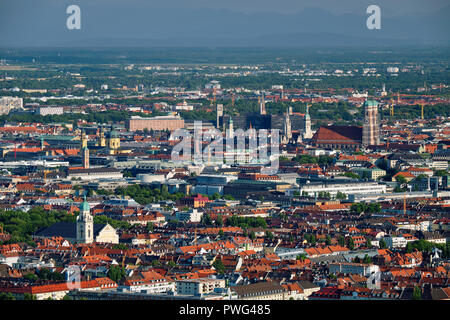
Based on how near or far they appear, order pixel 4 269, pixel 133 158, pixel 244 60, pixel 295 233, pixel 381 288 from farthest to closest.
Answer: pixel 244 60
pixel 133 158
pixel 295 233
pixel 4 269
pixel 381 288

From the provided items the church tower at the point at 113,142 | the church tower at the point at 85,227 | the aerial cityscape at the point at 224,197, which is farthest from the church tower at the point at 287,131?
the church tower at the point at 85,227

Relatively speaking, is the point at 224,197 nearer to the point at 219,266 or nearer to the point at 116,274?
the point at 219,266

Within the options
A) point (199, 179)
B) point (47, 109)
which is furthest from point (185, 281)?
point (47, 109)

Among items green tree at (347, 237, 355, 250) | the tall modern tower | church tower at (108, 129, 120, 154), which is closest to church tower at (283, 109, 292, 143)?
the tall modern tower

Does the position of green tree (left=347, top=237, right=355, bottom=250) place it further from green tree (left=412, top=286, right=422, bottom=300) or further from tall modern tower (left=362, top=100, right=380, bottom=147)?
tall modern tower (left=362, top=100, right=380, bottom=147)

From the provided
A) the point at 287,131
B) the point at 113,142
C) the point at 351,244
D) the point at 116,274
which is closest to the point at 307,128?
the point at 287,131

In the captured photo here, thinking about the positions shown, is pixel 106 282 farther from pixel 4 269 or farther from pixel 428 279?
pixel 428 279
